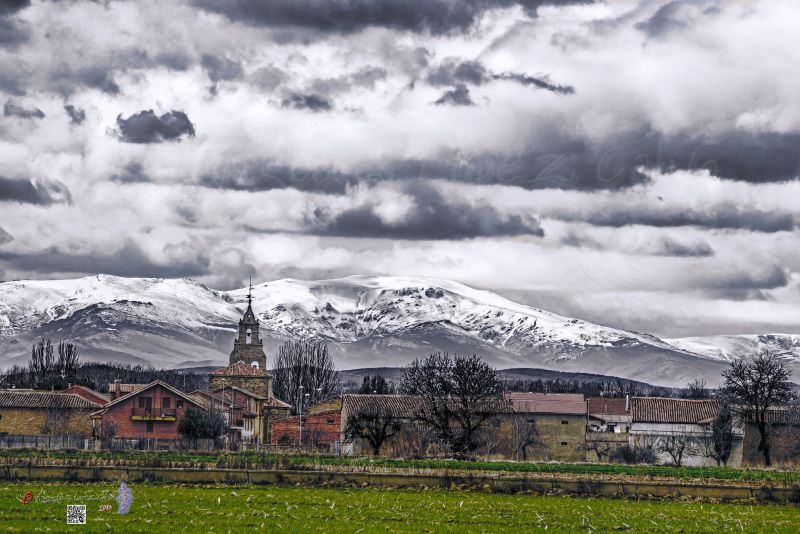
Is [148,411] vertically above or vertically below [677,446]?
above

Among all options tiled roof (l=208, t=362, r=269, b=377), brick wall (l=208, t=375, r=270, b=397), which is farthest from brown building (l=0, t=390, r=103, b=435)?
tiled roof (l=208, t=362, r=269, b=377)

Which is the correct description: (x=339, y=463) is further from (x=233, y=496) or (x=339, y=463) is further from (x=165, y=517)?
(x=165, y=517)

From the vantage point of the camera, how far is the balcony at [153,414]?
117438 millimetres

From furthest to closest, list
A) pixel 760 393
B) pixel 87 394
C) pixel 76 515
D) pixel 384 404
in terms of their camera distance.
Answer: pixel 87 394, pixel 384 404, pixel 760 393, pixel 76 515

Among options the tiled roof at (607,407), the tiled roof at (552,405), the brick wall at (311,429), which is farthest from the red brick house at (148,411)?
the tiled roof at (607,407)

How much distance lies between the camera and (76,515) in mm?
39312

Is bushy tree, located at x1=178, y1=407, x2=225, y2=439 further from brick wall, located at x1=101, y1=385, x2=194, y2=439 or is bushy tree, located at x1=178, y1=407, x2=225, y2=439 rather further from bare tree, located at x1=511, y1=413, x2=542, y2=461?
bare tree, located at x1=511, y1=413, x2=542, y2=461

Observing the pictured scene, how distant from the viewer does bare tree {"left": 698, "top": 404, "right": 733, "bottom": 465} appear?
115312mm

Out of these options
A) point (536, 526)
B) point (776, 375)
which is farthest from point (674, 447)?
point (536, 526)

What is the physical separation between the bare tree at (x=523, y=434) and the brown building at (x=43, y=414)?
43547 millimetres

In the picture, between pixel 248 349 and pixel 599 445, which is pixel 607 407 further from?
pixel 248 349

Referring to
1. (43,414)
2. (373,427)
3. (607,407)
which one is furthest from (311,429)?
(607,407)

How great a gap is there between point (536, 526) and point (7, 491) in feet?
74.0

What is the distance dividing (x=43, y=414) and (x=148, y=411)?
12.2 m
